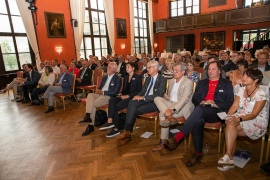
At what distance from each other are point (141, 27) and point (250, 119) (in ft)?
44.9

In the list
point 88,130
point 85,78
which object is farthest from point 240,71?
point 85,78

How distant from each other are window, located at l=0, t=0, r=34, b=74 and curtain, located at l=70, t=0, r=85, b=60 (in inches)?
94.6

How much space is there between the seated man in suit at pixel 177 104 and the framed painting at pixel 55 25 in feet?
27.4

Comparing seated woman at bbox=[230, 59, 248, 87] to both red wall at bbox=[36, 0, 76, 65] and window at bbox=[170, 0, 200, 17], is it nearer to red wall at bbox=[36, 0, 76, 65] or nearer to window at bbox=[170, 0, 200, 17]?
red wall at bbox=[36, 0, 76, 65]

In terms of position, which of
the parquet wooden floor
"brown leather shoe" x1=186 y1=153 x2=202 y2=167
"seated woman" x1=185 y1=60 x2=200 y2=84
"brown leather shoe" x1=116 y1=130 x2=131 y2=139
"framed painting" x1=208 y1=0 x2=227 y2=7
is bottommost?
the parquet wooden floor

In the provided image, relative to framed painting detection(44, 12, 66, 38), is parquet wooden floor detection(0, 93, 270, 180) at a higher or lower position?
lower

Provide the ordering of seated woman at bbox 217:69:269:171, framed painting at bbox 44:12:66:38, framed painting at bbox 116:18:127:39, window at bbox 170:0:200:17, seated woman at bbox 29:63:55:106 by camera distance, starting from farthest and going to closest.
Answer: window at bbox 170:0:200:17 < framed painting at bbox 116:18:127:39 < framed painting at bbox 44:12:66:38 < seated woman at bbox 29:63:55:106 < seated woman at bbox 217:69:269:171

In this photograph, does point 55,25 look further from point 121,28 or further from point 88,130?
A: point 88,130

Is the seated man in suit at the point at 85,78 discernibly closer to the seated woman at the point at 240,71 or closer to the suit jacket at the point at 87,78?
the suit jacket at the point at 87,78

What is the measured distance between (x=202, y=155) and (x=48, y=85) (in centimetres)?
466

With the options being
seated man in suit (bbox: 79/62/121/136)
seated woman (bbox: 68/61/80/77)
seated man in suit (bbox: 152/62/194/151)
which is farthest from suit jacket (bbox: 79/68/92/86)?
seated man in suit (bbox: 152/62/194/151)

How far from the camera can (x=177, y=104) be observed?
2.61 meters

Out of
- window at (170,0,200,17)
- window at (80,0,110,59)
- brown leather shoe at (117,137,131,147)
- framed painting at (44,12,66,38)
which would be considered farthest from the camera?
window at (170,0,200,17)

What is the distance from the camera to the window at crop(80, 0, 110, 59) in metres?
10.8
